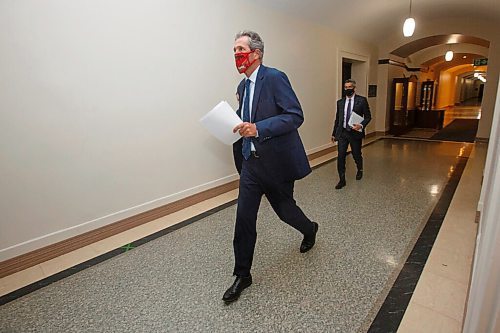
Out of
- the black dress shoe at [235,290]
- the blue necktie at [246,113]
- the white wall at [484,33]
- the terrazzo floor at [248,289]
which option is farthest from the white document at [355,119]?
the white wall at [484,33]

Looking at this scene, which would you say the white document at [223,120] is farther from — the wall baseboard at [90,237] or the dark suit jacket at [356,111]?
the dark suit jacket at [356,111]

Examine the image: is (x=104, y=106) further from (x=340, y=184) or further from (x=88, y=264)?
(x=340, y=184)

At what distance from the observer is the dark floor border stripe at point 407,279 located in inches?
66.6

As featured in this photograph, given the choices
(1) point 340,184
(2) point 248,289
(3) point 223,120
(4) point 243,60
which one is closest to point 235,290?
(2) point 248,289

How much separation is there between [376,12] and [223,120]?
5.92 m

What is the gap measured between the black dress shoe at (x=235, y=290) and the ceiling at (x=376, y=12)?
12.0 ft

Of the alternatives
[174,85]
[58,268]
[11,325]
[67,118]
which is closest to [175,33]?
[174,85]

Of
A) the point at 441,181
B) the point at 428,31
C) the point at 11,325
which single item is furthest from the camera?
the point at 428,31

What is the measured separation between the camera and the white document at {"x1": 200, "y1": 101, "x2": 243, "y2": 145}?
1789 mm

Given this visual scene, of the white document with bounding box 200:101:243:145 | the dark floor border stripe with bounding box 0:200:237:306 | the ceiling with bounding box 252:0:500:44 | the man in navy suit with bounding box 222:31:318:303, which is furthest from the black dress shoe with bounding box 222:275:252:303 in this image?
the ceiling with bounding box 252:0:500:44

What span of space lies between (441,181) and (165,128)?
373 centimetres

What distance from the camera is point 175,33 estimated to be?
3.19 metres

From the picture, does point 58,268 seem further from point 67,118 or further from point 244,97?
point 244,97

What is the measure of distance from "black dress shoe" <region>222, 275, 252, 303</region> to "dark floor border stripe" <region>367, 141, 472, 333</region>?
2.53 ft
